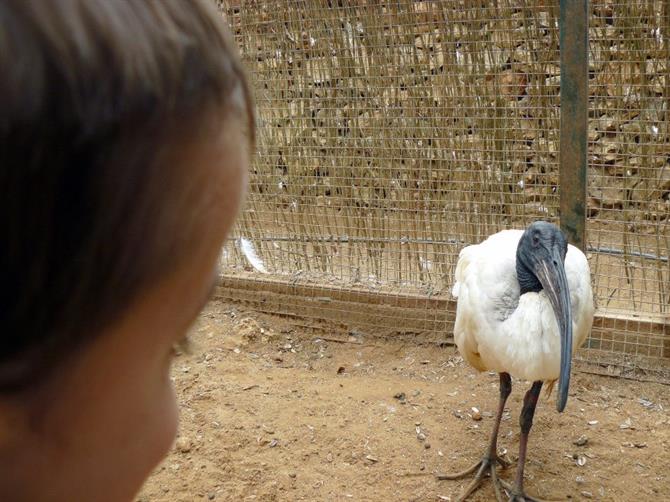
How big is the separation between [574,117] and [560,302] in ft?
4.07

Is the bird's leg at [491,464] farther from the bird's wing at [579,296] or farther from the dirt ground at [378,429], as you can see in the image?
the bird's wing at [579,296]

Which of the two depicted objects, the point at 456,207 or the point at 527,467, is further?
the point at 456,207

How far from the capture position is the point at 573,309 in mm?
2803

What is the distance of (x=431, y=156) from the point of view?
4.02m

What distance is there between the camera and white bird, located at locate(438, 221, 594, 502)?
2674 mm

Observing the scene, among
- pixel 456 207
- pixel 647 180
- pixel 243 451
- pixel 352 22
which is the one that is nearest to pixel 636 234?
pixel 647 180

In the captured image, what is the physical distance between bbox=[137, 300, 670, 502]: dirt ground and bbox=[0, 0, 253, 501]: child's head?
8.65 feet

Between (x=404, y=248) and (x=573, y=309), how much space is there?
1570 mm

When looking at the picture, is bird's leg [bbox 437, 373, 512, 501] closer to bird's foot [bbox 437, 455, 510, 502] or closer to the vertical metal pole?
bird's foot [bbox 437, 455, 510, 502]

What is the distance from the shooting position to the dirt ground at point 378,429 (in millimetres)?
3010

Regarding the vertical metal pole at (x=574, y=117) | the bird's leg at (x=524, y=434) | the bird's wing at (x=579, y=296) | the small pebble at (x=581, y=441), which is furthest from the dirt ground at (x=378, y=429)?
the vertical metal pole at (x=574, y=117)

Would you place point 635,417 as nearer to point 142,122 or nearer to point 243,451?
point 243,451

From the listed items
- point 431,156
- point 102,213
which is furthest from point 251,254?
point 102,213

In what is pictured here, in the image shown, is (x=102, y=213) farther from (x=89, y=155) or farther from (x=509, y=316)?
(x=509, y=316)
